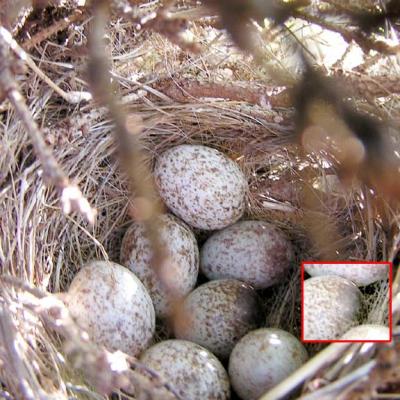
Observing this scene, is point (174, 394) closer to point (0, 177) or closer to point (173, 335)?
point (173, 335)

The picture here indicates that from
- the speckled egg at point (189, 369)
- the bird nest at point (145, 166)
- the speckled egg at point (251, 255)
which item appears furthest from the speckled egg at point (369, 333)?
the speckled egg at point (251, 255)

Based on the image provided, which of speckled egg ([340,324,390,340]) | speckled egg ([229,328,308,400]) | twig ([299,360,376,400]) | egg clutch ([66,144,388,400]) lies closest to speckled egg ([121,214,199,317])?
egg clutch ([66,144,388,400])

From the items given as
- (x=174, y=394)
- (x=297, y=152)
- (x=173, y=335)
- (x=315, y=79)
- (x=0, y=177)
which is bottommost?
(x=173, y=335)

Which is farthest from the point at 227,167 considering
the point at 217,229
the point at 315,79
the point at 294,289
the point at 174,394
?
the point at 315,79

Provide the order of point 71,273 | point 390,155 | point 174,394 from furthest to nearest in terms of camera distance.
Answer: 1. point 71,273
2. point 174,394
3. point 390,155

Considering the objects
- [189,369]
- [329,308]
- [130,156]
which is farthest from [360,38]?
[189,369]

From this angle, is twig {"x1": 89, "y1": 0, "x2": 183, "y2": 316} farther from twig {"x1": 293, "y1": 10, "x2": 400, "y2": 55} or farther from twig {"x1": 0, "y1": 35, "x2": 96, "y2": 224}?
twig {"x1": 293, "y1": 10, "x2": 400, "y2": 55}
